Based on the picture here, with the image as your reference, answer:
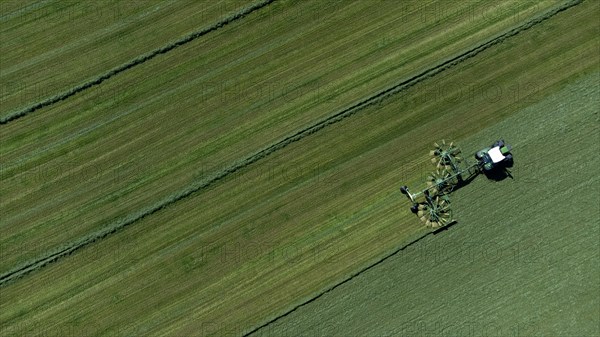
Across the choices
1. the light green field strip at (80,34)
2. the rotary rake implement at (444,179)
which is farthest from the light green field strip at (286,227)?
the light green field strip at (80,34)

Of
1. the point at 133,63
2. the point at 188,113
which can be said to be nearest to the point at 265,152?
the point at 188,113

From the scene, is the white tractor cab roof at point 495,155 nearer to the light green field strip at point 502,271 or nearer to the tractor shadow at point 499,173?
the tractor shadow at point 499,173

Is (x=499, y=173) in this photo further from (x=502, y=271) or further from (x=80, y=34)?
(x=80, y=34)

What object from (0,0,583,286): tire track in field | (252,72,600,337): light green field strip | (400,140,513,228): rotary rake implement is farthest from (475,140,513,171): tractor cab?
(0,0,583,286): tire track in field

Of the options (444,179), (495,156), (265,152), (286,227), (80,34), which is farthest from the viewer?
(80,34)

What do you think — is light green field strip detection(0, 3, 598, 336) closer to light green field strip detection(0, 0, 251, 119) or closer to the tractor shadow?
the tractor shadow

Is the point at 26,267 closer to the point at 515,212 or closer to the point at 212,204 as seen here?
the point at 212,204
